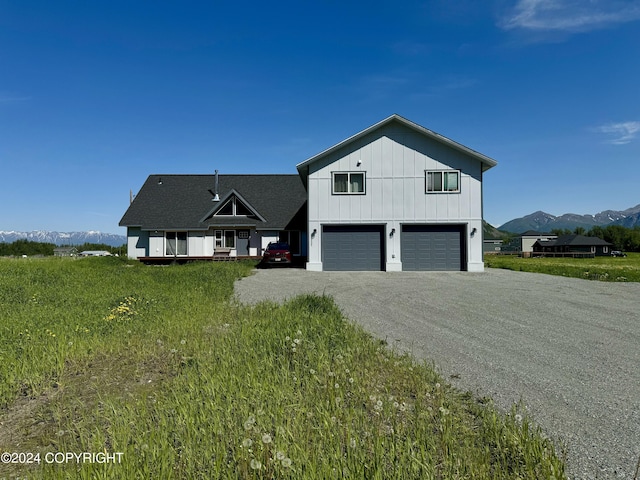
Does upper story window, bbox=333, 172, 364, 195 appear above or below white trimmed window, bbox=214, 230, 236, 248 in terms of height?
above

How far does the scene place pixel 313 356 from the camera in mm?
4543

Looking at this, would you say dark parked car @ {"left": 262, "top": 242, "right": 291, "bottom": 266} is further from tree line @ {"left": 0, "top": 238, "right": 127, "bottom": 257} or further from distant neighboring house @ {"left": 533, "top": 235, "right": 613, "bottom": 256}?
distant neighboring house @ {"left": 533, "top": 235, "right": 613, "bottom": 256}

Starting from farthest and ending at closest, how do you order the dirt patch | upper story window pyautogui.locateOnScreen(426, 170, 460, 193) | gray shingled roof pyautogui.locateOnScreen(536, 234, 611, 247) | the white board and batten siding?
gray shingled roof pyautogui.locateOnScreen(536, 234, 611, 247)
upper story window pyautogui.locateOnScreen(426, 170, 460, 193)
the white board and batten siding
the dirt patch

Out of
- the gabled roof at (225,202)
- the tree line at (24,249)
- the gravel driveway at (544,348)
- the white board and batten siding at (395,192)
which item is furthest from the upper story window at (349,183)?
the tree line at (24,249)

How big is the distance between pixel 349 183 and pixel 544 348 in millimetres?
16386

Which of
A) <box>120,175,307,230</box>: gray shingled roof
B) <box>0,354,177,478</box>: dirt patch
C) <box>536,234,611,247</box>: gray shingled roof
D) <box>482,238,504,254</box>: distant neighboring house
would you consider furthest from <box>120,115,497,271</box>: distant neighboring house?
<box>536,234,611,247</box>: gray shingled roof

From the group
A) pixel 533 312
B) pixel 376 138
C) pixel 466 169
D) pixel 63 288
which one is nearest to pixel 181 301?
pixel 63 288

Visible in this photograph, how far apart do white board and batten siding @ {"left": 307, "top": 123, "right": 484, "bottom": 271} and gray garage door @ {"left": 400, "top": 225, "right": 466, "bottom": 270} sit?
38cm

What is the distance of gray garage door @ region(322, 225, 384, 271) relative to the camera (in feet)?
69.0

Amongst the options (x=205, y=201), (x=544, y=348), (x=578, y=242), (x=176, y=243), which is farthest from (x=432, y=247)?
(x=578, y=242)

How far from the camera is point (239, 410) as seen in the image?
3131 mm

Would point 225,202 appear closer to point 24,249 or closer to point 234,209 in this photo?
point 234,209

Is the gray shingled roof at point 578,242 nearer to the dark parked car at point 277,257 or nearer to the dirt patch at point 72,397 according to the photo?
the dark parked car at point 277,257

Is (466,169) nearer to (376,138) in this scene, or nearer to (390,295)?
(376,138)
